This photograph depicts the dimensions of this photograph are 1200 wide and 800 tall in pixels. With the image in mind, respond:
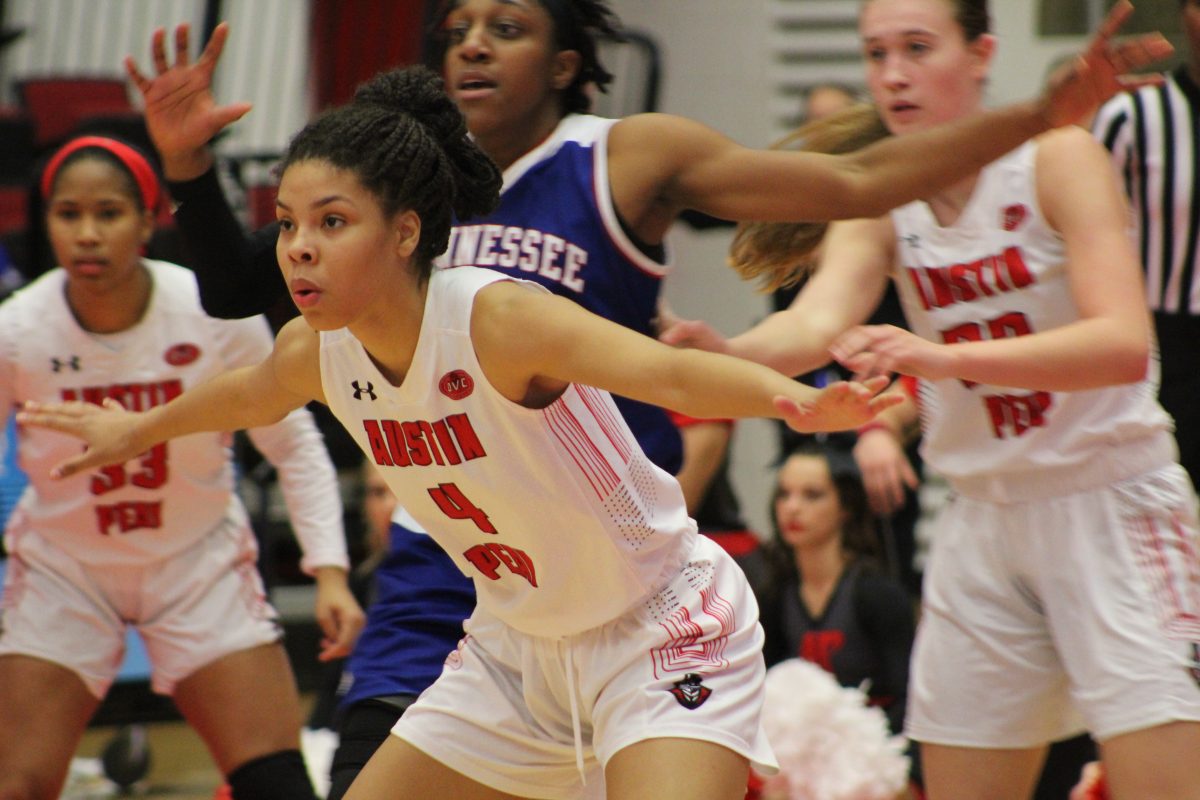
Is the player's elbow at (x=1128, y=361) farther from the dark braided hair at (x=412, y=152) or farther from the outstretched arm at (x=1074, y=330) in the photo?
the dark braided hair at (x=412, y=152)

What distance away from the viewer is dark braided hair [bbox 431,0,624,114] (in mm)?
3357

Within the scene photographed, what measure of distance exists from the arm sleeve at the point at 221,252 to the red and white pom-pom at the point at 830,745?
222cm

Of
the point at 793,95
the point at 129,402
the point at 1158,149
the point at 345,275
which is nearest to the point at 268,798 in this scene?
the point at 129,402

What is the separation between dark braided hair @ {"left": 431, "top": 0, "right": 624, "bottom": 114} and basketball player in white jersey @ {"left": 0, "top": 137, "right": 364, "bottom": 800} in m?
1.18

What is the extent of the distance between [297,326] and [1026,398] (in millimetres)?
1382

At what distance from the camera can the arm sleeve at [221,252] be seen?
3.35 meters

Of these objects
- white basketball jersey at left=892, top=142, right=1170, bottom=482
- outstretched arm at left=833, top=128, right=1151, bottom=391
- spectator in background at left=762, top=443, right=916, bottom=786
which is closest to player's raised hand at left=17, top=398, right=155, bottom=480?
outstretched arm at left=833, top=128, right=1151, bottom=391

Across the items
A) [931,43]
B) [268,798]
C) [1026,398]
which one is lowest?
[268,798]

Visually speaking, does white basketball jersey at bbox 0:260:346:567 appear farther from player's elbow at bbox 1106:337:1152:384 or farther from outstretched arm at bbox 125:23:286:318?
player's elbow at bbox 1106:337:1152:384

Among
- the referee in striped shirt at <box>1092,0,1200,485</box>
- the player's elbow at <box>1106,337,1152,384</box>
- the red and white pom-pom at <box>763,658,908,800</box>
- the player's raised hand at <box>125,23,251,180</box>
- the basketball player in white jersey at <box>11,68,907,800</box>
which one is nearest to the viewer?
the basketball player in white jersey at <box>11,68,907,800</box>

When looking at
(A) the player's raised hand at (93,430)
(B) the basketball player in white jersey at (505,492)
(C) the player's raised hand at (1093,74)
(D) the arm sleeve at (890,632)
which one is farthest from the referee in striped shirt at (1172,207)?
(A) the player's raised hand at (93,430)

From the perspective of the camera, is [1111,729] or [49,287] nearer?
[1111,729]

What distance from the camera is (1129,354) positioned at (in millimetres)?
2996

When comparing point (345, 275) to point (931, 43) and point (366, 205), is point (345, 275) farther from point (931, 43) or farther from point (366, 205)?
point (931, 43)
